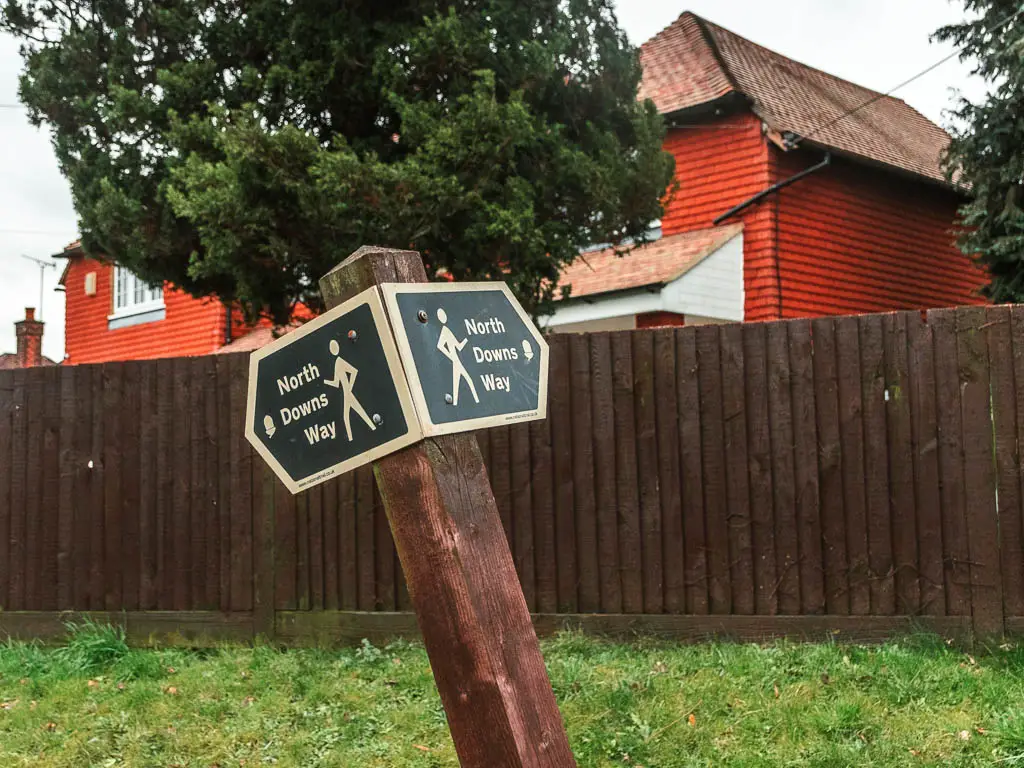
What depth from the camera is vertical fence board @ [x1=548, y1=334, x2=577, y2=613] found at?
20.9ft

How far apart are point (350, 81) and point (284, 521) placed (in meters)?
5.78

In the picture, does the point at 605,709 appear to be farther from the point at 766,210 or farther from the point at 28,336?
the point at 28,336

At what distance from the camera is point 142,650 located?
6836mm

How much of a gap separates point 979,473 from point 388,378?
4401 mm

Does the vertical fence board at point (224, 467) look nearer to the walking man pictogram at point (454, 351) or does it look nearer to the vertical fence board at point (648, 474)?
the vertical fence board at point (648, 474)

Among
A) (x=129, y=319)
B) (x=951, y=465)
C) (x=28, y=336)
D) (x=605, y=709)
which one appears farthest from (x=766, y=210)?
(x=28, y=336)

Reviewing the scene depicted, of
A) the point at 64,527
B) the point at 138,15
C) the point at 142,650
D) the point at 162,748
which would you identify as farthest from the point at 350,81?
the point at 162,748

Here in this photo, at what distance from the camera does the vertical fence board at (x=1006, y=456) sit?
18.5 feet

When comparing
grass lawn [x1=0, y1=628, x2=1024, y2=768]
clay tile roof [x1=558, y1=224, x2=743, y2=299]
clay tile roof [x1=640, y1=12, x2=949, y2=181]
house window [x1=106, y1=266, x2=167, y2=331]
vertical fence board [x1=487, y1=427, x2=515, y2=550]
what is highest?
clay tile roof [x1=640, y1=12, x2=949, y2=181]

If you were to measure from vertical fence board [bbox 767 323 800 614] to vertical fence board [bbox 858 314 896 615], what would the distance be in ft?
1.33

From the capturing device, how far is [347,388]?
2.48 m

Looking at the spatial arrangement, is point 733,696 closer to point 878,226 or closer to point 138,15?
point 138,15

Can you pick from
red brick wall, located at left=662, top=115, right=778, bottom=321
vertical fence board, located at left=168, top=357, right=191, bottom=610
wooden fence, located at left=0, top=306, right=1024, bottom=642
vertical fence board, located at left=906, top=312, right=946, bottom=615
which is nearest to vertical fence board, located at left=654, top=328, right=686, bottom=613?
wooden fence, located at left=0, top=306, right=1024, bottom=642

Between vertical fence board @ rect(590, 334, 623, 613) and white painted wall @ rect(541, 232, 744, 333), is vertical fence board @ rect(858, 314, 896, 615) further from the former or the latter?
white painted wall @ rect(541, 232, 744, 333)
